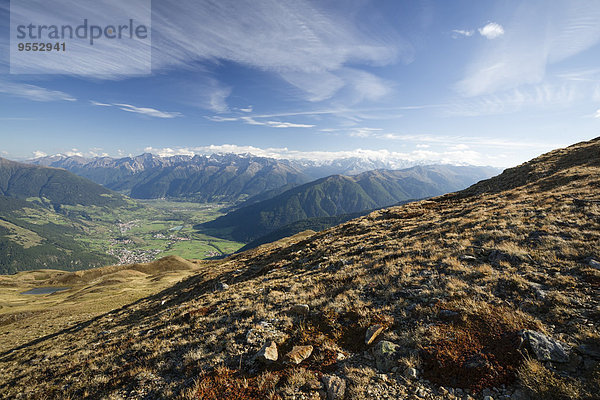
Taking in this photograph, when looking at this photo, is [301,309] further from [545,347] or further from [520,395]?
[545,347]

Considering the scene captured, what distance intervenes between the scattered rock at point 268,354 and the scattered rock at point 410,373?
5.01 m

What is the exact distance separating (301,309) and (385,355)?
5.48 meters

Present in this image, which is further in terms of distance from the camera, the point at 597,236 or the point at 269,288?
the point at 269,288

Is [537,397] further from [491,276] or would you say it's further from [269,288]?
[269,288]

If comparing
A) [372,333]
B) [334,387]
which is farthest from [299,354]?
[372,333]

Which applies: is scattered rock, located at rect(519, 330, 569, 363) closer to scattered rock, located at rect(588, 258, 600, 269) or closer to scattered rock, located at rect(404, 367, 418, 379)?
scattered rock, located at rect(404, 367, 418, 379)

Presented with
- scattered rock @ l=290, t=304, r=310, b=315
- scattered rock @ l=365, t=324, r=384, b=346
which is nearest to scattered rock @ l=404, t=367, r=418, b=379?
scattered rock @ l=365, t=324, r=384, b=346

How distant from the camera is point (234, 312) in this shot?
14.8 meters

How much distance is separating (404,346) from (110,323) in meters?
31.5

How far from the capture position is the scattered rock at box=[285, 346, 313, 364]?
886 centimetres

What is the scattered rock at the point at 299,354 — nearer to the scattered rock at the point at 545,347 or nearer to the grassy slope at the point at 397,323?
the grassy slope at the point at 397,323

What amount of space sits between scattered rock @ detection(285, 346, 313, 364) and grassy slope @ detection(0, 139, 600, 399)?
0.80 ft

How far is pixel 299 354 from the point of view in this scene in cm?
905

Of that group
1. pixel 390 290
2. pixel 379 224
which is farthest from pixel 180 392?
pixel 379 224
